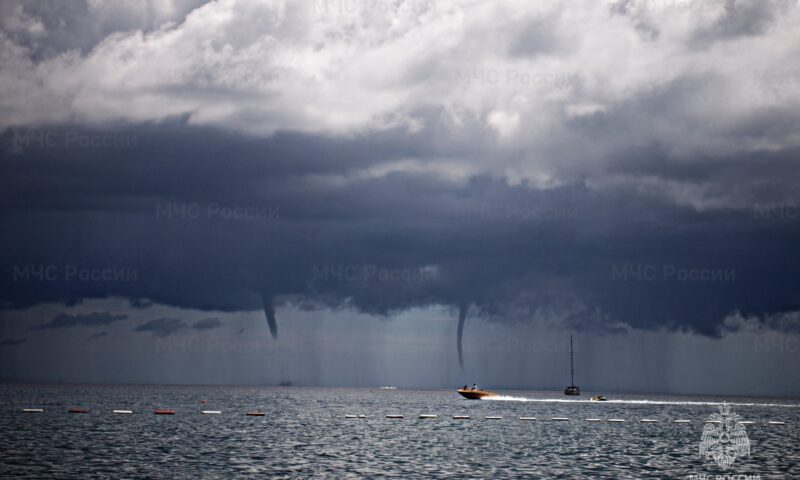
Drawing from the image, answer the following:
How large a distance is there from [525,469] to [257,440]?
47.7 m

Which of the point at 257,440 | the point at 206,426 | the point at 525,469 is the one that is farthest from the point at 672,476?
the point at 206,426

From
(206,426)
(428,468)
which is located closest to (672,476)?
(428,468)

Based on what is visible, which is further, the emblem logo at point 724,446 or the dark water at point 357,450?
the emblem logo at point 724,446

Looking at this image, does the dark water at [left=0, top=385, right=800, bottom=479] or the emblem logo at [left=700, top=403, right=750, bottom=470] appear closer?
the dark water at [left=0, top=385, right=800, bottom=479]

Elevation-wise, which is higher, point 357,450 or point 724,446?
point 357,450

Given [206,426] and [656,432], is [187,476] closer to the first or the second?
[206,426]

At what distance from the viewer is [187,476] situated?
81.0 metres

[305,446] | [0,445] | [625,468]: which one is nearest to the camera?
[625,468]

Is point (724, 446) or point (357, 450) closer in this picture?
point (357, 450)

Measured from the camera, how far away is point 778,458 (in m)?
107

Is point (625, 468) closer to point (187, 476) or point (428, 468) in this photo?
point (428, 468)

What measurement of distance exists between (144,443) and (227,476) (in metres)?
39.9

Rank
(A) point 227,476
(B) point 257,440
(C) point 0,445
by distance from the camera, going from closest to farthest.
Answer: (A) point 227,476 → (C) point 0,445 → (B) point 257,440

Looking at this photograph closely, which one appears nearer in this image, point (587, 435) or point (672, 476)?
point (672, 476)
